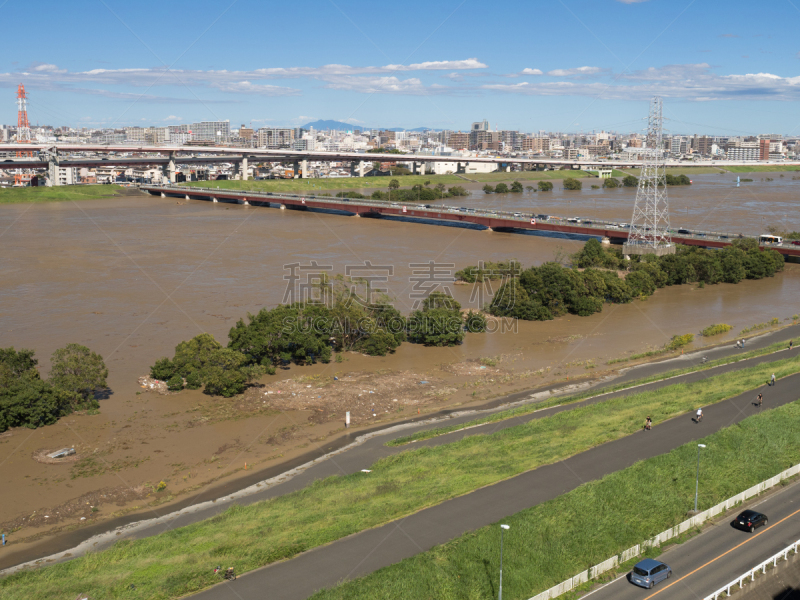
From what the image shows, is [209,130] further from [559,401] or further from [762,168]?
[559,401]

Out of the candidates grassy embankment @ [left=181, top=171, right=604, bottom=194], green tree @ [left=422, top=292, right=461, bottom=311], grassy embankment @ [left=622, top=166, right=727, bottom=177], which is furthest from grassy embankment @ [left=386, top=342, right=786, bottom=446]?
grassy embankment @ [left=622, top=166, right=727, bottom=177]

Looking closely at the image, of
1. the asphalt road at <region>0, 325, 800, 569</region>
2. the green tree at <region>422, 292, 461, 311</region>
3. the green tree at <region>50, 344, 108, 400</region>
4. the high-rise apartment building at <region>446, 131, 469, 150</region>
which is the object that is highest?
the high-rise apartment building at <region>446, 131, 469, 150</region>

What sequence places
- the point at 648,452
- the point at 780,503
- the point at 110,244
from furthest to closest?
the point at 110,244 → the point at 648,452 → the point at 780,503

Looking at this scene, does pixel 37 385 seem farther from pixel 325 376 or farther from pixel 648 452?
pixel 648 452

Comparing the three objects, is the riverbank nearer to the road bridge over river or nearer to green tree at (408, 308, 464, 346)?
the road bridge over river

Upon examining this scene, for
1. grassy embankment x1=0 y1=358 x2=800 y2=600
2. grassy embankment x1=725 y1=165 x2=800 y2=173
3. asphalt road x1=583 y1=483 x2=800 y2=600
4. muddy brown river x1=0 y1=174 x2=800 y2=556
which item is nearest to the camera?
asphalt road x1=583 y1=483 x2=800 y2=600

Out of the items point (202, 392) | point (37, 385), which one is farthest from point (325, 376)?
point (37, 385)

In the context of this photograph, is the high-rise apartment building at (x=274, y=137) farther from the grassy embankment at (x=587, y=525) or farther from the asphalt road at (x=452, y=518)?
the grassy embankment at (x=587, y=525)

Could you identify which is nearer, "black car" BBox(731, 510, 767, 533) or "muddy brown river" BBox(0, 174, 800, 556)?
"black car" BBox(731, 510, 767, 533)
